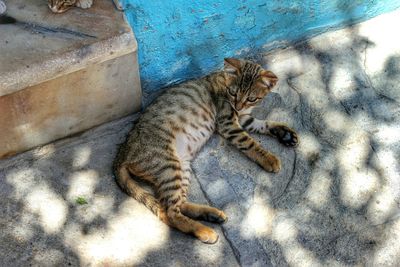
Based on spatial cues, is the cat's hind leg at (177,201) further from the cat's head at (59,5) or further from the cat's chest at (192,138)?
the cat's head at (59,5)

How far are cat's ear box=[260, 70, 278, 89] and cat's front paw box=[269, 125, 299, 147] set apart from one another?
370 mm

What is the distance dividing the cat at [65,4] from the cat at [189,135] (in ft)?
2.79

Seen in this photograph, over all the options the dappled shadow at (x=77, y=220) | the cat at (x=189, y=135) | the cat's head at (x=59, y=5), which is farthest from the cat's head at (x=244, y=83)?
the cat's head at (x=59, y=5)

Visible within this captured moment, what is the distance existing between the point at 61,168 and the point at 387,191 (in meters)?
2.34

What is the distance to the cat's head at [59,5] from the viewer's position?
4082mm

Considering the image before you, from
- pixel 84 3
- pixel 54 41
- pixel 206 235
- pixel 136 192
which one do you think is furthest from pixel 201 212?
pixel 84 3

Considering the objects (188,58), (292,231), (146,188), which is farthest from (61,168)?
(292,231)

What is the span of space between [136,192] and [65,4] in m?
1.36

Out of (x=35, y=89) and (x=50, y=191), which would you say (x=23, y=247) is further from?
(x=35, y=89)

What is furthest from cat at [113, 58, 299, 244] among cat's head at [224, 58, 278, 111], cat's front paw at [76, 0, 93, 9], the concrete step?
cat's front paw at [76, 0, 93, 9]

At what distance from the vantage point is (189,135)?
14.6ft

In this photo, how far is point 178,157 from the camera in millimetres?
4320

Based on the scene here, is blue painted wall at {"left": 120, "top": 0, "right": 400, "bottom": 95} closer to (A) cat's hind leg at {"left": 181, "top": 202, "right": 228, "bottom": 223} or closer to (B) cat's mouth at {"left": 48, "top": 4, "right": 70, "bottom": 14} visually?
(B) cat's mouth at {"left": 48, "top": 4, "right": 70, "bottom": 14}

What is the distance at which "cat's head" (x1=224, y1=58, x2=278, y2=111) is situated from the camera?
14.6ft
